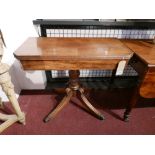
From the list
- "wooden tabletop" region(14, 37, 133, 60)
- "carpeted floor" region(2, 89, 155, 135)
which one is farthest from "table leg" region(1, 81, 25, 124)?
"wooden tabletop" region(14, 37, 133, 60)

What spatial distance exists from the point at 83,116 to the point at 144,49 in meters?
0.87

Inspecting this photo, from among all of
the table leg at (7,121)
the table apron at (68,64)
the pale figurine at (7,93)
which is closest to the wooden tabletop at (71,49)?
the table apron at (68,64)

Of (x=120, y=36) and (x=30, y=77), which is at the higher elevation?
(x=120, y=36)

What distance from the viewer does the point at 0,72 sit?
1.08 metres

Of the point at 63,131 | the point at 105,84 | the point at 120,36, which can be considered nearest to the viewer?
the point at 63,131

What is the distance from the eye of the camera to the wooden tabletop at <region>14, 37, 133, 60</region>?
3.48 ft

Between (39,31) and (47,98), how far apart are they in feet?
Result: 2.52

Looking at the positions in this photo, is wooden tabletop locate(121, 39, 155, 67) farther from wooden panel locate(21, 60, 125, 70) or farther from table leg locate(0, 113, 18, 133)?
table leg locate(0, 113, 18, 133)

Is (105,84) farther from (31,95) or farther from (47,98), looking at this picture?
(31,95)

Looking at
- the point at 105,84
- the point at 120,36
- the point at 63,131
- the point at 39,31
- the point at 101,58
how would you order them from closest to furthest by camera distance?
the point at 101,58 < the point at 63,131 < the point at 39,31 < the point at 120,36 < the point at 105,84

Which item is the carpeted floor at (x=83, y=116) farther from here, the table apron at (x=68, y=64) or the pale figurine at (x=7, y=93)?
the table apron at (x=68, y=64)

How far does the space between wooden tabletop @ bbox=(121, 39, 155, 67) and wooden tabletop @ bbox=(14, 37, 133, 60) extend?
11 centimetres
